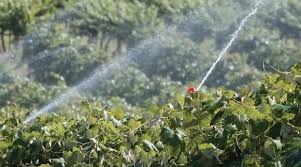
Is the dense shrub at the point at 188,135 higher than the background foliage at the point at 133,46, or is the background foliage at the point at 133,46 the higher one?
the dense shrub at the point at 188,135

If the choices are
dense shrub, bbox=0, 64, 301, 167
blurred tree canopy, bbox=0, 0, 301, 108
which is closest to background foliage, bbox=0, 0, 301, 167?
blurred tree canopy, bbox=0, 0, 301, 108

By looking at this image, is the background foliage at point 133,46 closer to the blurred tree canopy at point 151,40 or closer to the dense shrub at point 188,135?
the blurred tree canopy at point 151,40

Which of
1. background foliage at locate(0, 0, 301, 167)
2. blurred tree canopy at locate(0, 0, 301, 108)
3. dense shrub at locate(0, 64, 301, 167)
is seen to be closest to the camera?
dense shrub at locate(0, 64, 301, 167)

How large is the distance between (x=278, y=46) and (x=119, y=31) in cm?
182

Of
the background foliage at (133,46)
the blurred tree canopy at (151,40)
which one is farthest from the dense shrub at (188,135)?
the blurred tree canopy at (151,40)

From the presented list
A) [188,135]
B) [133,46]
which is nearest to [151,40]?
[133,46]

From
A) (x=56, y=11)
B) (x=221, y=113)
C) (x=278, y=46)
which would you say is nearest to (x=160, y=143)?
(x=221, y=113)

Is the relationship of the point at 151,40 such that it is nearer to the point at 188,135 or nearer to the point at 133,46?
the point at 133,46

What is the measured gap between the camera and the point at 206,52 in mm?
8219

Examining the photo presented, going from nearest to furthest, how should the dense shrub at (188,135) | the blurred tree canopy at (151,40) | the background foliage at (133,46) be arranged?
the dense shrub at (188,135)
the background foliage at (133,46)
the blurred tree canopy at (151,40)

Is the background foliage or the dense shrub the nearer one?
the dense shrub

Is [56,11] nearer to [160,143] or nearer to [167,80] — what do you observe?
[167,80]

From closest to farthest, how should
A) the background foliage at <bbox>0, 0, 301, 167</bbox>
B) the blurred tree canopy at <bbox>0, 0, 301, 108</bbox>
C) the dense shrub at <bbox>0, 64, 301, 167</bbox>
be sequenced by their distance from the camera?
the dense shrub at <bbox>0, 64, 301, 167</bbox> < the background foliage at <bbox>0, 0, 301, 167</bbox> < the blurred tree canopy at <bbox>0, 0, 301, 108</bbox>

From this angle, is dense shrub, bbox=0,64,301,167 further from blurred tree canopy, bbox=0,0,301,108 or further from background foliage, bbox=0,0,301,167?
blurred tree canopy, bbox=0,0,301,108
